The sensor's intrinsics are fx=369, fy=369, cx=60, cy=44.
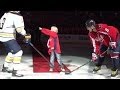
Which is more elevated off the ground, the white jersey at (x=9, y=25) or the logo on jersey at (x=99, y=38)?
the white jersey at (x=9, y=25)

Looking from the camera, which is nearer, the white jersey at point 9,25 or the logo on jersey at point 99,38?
the white jersey at point 9,25

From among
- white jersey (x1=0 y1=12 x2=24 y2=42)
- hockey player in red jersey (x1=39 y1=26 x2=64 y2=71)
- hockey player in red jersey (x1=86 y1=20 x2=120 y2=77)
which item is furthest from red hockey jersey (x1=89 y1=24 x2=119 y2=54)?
white jersey (x1=0 y1=12 x2=24 y2=42)

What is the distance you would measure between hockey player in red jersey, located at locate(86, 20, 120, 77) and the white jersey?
4.23 feet

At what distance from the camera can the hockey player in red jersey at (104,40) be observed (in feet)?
22.4

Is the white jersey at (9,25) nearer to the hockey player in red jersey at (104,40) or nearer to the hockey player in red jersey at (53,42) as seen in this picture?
the hockey player in red jersey at (53,42)

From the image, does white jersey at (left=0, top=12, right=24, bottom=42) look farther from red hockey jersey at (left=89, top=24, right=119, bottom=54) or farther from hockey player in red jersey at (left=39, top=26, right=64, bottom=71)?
red hockey jersey at (left=89, top=24, right=119, bottom=54)

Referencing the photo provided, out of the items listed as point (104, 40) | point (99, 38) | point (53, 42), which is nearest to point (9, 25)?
point (53, 42)

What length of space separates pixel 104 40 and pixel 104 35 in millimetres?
113

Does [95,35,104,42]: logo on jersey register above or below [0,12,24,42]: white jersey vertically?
below

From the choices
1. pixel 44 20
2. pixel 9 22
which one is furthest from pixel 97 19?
pixel 9 22

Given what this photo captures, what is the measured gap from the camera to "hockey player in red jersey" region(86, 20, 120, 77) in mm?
6840

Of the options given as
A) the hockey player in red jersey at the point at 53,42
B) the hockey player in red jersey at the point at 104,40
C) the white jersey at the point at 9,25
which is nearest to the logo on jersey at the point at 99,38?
the hockey player in red jersey at the point at 104,40

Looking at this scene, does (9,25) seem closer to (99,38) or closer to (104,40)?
(99,38)

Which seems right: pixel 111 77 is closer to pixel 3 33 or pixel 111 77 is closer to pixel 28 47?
pixel 3 33
